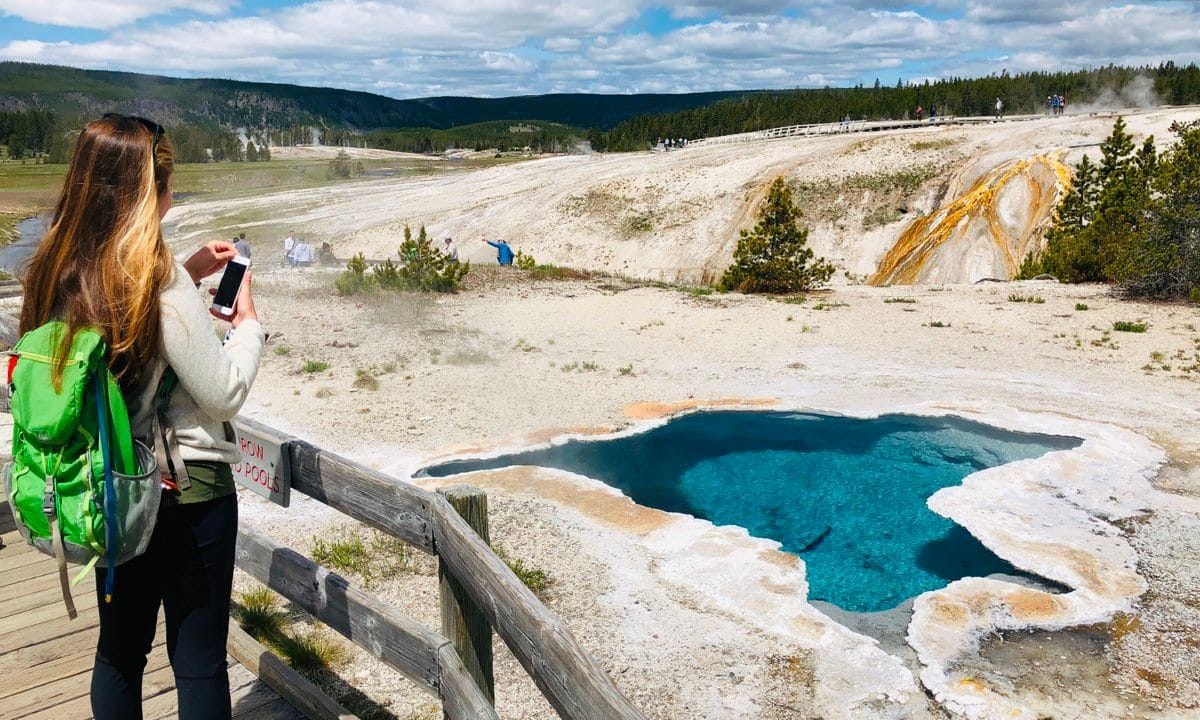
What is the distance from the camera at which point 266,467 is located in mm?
3600

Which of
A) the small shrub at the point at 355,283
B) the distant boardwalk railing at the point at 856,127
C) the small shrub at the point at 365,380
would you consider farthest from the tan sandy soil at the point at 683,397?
the distant boardwalk railing at the point at 856,127

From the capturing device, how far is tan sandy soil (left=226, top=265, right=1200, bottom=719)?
5.54 m

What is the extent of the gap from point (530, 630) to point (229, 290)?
139 centimetres

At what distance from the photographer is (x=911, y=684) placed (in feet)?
18.1

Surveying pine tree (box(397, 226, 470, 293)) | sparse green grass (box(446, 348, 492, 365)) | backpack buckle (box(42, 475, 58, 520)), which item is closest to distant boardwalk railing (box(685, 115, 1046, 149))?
pine tree (box(397, 226, 470, 293))

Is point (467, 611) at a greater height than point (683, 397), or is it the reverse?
point (467, 611)

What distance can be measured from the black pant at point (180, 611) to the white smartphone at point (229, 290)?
1.94 ft

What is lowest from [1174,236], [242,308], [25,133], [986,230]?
[986,230]

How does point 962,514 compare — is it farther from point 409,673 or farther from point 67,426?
point 67,426

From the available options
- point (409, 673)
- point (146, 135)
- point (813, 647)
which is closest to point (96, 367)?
point (146, 135)

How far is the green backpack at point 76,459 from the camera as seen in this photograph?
2252 mm

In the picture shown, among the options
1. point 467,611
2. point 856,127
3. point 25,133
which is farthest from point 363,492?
point 25,133

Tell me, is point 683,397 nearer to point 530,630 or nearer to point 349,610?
point 349,610

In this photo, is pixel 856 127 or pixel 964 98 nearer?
pixel 856 127
